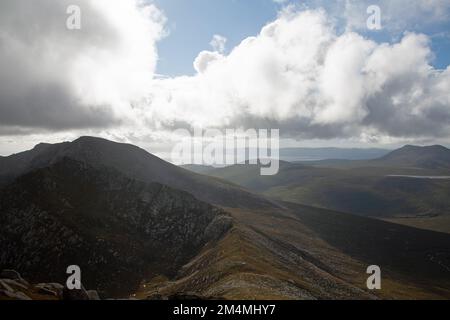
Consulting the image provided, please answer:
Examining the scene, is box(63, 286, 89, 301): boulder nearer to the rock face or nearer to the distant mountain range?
the distant mountain range

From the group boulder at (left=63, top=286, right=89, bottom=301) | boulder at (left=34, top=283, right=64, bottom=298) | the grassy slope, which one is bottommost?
the grassy slope

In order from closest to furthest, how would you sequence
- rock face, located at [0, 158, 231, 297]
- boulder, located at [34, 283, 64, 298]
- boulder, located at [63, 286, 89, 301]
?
boulder, located at [63, 286, 89, 301] → boulder, located at [34, 283, 64, 298] → rock face, located at [0, 158, 231, 297]

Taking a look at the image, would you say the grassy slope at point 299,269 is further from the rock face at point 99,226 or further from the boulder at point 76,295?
the boulder at point 76,295

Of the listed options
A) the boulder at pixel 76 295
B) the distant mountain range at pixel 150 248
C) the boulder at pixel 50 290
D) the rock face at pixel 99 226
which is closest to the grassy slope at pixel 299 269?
the distant mountain range at pixel 150 248

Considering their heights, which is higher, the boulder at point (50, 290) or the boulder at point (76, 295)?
the boulder at point (76, 295)

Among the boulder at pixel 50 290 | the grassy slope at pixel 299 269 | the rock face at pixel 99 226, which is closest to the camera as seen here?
the boulder at pixel 50 290

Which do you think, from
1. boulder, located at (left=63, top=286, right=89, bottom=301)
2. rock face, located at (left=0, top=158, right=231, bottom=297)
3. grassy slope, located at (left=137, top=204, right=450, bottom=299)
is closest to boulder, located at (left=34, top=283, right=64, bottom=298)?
boulder, located at (left=63, top=286, right=89, bottom=301)

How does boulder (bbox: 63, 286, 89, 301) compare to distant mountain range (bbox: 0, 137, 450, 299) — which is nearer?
boulder (bbox: 63, 286, 89, 301)

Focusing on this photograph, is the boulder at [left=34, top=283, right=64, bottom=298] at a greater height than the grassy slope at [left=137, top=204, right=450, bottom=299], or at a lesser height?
greater
